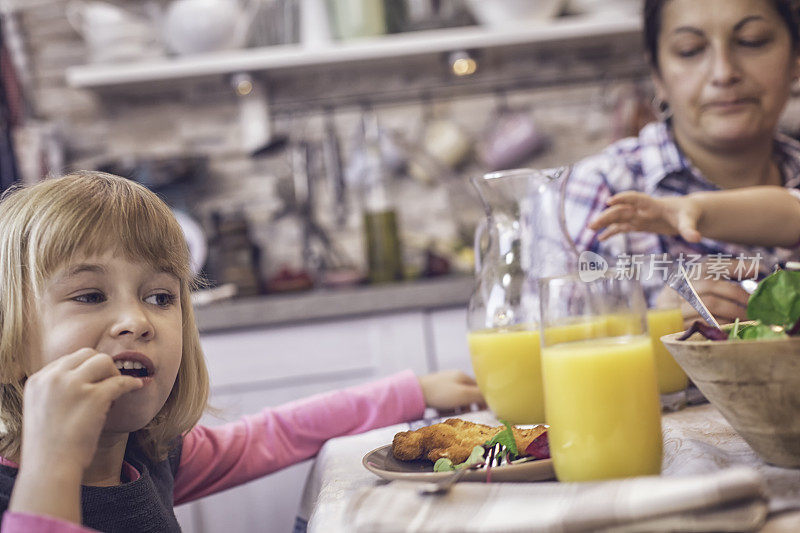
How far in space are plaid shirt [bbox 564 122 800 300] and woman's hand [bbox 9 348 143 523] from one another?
1.04 metres

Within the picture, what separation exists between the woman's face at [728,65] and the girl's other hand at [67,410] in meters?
1.26

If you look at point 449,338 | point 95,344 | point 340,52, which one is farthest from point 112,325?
point 340,52

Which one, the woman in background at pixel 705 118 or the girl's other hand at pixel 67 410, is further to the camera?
the woman in background at pixel 705 118

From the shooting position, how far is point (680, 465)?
0.66 meters

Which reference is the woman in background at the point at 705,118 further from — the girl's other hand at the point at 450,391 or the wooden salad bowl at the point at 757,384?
the wooden salad bowl at the point at 757,384

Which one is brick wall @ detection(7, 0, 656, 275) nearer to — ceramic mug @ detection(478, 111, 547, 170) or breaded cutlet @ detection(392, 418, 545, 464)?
ceramic mug @ detection(478, 111, 547, 170)

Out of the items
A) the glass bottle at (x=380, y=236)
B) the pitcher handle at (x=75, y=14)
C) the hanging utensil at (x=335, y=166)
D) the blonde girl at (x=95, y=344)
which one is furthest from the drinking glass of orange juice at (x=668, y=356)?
the pitcher handle at (x=75, y=14)

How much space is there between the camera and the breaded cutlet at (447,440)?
697 mm

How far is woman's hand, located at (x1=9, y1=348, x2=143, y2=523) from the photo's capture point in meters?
0.62

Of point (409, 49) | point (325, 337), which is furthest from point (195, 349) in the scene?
point (409, 49)

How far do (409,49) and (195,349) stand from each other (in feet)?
5.38

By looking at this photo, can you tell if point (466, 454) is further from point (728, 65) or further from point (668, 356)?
point (728, 65)

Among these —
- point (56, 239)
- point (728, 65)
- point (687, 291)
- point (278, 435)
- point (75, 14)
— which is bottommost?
point (278, 435)

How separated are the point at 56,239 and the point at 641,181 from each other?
122 cm
